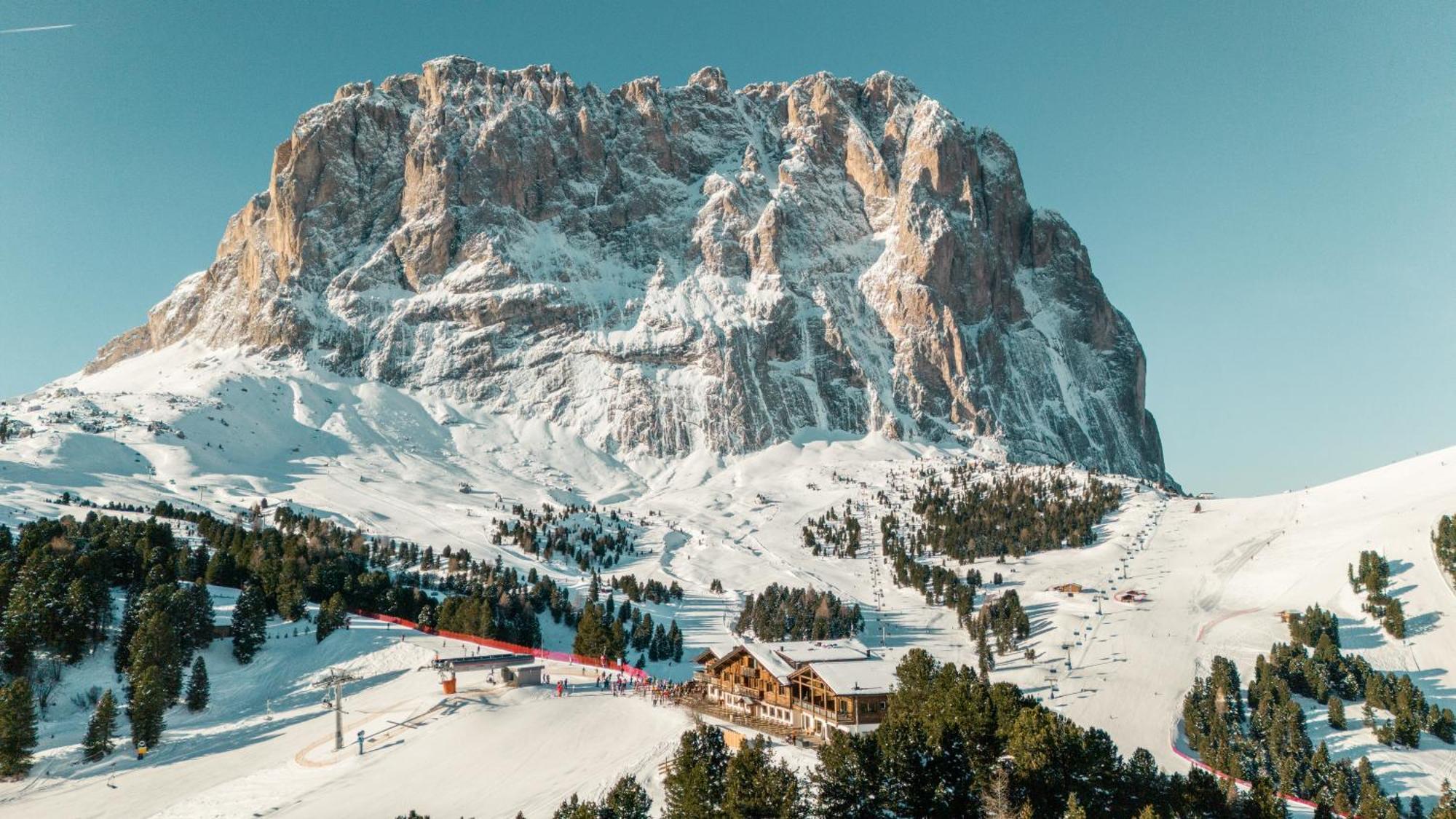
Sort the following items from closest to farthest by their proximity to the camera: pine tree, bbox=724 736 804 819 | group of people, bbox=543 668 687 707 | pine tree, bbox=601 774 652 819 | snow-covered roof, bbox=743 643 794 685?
pine tree, bbox=724 736 804 819, pine tree, bbox=601 774 652 819, snow-covered roof, bbox=743 643 794 685, group of people, bbox=543 668 687 707

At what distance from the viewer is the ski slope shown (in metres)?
47.8

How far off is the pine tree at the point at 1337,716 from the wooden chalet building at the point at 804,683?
121ft

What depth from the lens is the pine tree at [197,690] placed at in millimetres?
60531

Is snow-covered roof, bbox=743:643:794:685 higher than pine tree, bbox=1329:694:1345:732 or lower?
higher

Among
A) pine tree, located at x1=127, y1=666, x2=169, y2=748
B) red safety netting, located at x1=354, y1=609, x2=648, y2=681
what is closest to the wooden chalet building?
red safety netting, located at x1=354, y1=609, x2=648, y2=681

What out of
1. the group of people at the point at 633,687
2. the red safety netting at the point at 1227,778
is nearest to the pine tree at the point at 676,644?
the group of people at the point at 633,687

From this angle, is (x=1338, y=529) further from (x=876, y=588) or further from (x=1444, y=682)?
(x=876, y=588)

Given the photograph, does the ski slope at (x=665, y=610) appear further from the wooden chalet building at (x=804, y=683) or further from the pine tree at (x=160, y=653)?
the wooden chalet building at (x=804, y=683)

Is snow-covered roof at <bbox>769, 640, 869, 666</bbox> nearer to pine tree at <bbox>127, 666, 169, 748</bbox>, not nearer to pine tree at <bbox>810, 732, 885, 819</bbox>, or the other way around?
pine tree at <bbox>810, 732, 885, 819</bbox>

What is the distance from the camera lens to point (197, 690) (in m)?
60.6

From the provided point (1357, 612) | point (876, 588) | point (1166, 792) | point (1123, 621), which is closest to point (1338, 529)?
point (1357, 612)

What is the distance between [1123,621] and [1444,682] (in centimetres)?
2870

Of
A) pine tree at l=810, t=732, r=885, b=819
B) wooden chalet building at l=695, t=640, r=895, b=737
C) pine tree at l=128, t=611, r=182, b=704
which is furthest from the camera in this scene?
pine tree at l=128, t=611, r=182, b=704

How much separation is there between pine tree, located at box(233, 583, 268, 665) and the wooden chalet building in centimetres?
3512
